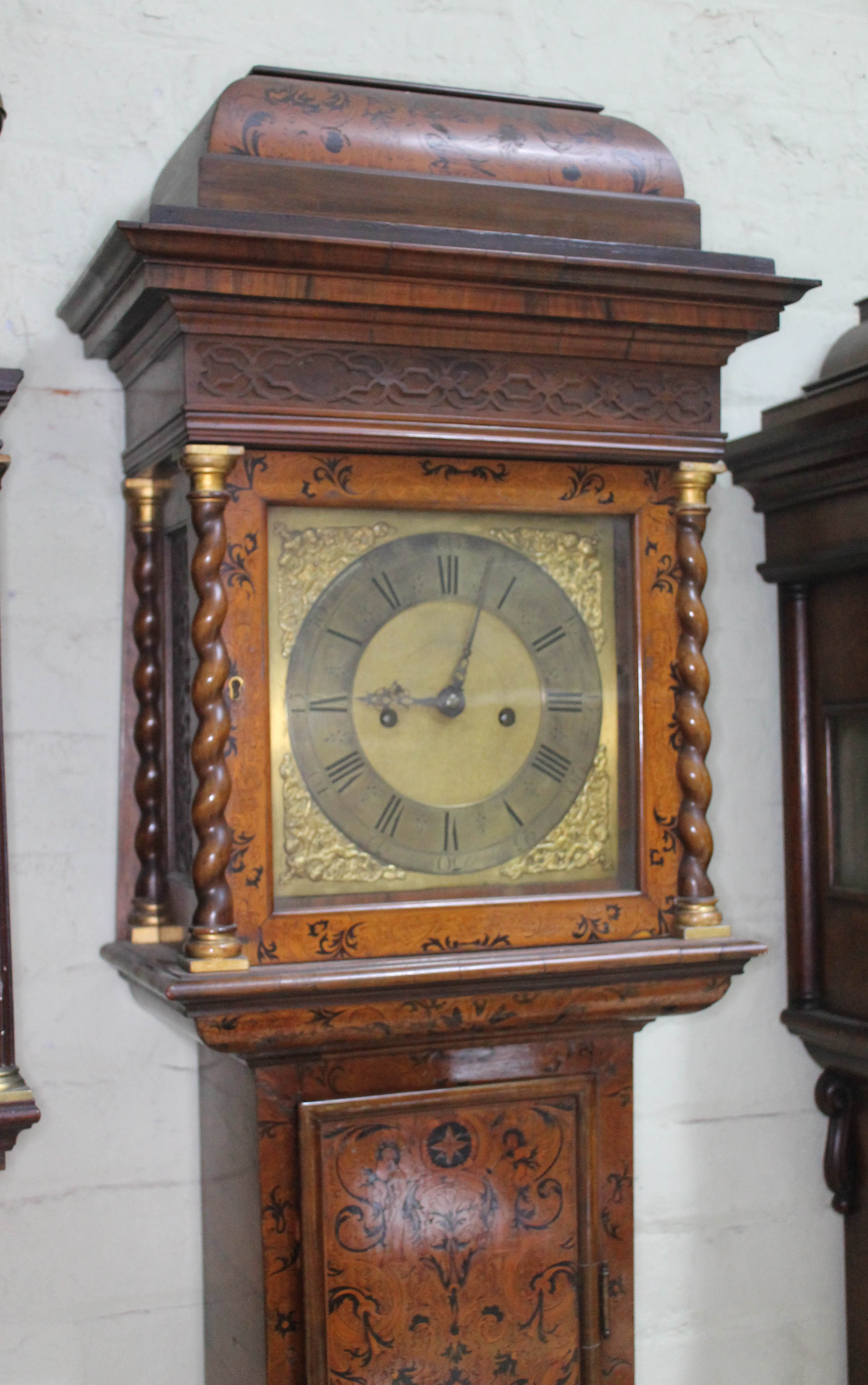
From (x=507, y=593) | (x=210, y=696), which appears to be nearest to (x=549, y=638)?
(x=507, y=593)

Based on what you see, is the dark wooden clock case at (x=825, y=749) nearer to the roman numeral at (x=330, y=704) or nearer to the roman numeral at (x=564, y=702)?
the roman numeral at (x=564, y=702)

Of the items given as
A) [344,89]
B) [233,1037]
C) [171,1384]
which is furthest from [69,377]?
[171,1384]

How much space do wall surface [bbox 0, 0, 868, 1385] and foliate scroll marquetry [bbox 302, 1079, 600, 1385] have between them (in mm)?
420

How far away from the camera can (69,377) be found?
2197 mm

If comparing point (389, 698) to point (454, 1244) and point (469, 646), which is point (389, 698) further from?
point (454, 1244)

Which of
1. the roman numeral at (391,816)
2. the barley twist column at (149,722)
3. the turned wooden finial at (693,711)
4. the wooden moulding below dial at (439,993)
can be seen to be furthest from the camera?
the barley twist column at (149,722)

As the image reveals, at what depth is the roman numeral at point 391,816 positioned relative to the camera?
187cm

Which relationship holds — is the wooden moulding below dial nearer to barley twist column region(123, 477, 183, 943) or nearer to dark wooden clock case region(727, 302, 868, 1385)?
barley twist column region(123, 477, 183, 943)

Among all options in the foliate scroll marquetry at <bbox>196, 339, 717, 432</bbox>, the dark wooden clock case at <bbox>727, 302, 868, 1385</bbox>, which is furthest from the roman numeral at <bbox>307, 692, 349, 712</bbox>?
the dark wooden clock case at <bbox>727, 302, 868, 1385</bbox>

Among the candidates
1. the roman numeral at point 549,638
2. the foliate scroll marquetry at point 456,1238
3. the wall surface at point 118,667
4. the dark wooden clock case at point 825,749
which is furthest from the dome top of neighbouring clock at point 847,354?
the foliate scroll marquetry at point 456,1238

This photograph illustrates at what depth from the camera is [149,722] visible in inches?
83.9

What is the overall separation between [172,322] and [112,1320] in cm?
147

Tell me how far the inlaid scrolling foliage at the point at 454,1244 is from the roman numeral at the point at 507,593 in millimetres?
680

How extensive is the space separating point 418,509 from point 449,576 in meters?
0.10
